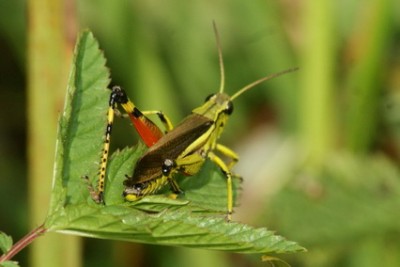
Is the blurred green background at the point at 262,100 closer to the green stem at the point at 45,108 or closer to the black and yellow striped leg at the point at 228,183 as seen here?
the green stem at the point at 45,108

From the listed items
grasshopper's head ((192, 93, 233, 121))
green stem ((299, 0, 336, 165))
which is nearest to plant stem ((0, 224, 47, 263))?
grasshopper's head ((192, 93, 233, 121))

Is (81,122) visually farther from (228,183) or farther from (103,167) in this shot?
(228,183)

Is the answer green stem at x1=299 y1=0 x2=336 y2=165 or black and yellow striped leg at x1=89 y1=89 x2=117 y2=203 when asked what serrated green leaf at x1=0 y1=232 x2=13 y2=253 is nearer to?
black and yellow striped leg at x1=89 y1=89 x2=117 y2=203

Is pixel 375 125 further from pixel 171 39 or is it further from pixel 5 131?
pixel 5 131

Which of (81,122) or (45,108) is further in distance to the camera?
(45,108)

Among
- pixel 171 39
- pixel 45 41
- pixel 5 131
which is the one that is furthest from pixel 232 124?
pixel 45 41

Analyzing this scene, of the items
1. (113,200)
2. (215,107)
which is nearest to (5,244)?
(113,200)
